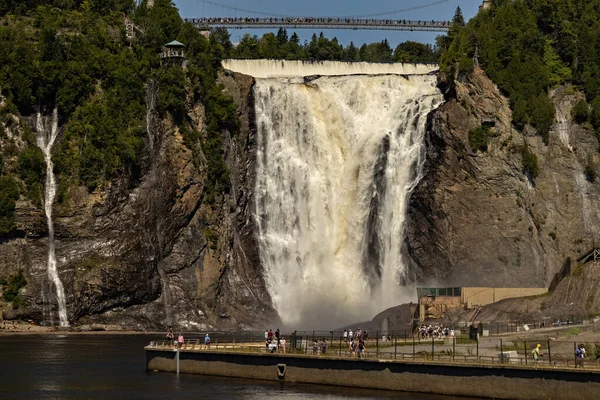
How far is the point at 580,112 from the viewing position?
158m

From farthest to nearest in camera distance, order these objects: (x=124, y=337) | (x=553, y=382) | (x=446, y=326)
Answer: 1. (x=124, y=337)
2. (x=446, y=326)
3. (x=553, y=382)

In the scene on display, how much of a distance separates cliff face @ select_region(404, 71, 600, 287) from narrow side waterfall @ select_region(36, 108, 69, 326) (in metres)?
39.9

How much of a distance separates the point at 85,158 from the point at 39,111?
10156mm

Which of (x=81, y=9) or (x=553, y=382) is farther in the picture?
(x=81, y=9)

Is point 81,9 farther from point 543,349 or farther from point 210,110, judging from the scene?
point 543,349

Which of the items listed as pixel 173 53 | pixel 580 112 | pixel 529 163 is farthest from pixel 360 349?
pixel 580 112

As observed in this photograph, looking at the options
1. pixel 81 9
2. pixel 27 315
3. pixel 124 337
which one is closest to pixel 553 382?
pixel 124 337

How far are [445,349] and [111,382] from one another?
2316 centimetres

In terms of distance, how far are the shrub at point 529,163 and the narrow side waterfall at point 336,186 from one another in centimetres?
1212

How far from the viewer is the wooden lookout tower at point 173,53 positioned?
158000mm

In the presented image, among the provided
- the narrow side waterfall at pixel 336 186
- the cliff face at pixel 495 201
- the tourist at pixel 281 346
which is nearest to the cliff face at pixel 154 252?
the narrow side waterfall at pixel 336 186

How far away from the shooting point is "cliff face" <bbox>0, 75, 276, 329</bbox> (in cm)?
13888

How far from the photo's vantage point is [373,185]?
154875mm

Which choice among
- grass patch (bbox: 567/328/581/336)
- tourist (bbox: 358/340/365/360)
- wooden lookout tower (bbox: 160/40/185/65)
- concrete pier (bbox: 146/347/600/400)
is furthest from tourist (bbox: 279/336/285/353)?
wooden lookout tower (bbox: 160/40/185/65)
